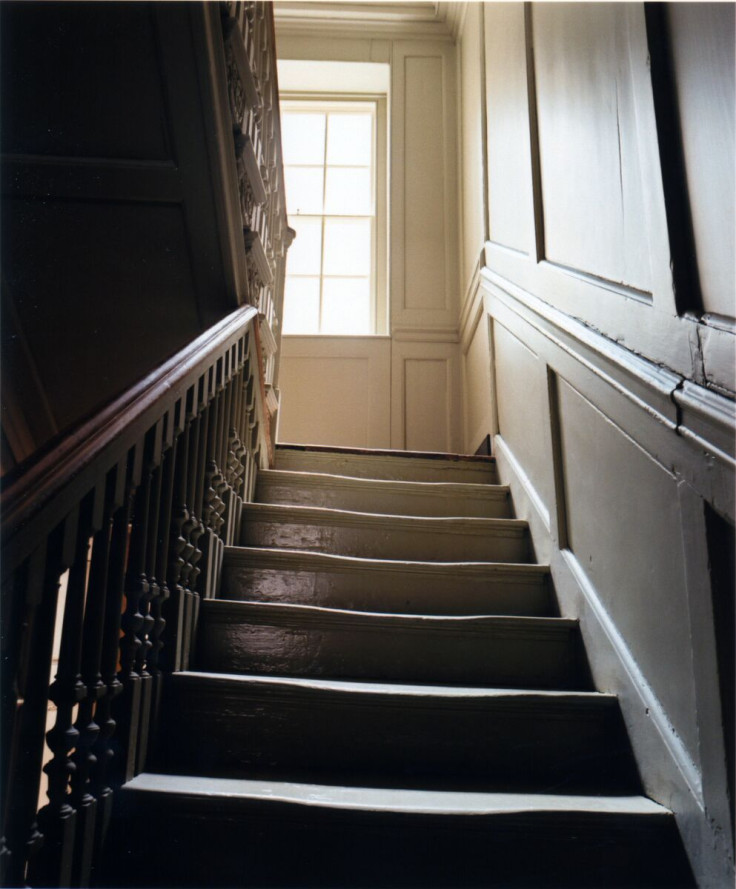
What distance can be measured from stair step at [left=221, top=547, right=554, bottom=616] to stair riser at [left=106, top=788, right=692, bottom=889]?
85cm

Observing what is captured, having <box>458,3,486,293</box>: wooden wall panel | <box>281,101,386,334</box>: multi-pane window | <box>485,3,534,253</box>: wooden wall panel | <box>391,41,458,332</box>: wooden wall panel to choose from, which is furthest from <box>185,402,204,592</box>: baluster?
<box>281,101,386,334</box>: multi-pane window

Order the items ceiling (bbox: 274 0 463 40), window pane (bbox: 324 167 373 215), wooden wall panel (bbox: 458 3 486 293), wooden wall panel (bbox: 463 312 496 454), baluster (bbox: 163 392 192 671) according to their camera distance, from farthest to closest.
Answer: window pane (bbox: 324 167 373 215) < ceiling (bbox: 274 0 463 40) < wooden wall panel (bbox: 458 3 486 293) < wooden wall panel (bbox: 463 312 496 454) < baluster (bbox: 163 392 192 671)

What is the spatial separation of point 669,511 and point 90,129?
6.77ft

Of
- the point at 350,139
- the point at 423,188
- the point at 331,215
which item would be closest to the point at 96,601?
the point at 423,188

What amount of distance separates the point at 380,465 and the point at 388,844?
1955 mm

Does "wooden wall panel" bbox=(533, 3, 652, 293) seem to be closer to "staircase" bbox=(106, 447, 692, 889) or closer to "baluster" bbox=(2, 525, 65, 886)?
"staircase" bbox=(106, 447, 692, 889)

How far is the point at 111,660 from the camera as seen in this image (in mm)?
1244

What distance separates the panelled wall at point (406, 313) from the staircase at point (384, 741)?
2158 mm

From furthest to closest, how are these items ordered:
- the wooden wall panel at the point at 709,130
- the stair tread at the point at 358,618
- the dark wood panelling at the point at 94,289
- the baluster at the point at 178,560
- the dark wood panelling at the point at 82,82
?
the dark wood panelling at the point at 94,289
the dark wood panelling at the point at 82,82
the stair tread at the point at 358,618
the baluster at the point at 178,560
the wooden wall panel at the point at 709,130

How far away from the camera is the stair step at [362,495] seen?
2723 millimetres

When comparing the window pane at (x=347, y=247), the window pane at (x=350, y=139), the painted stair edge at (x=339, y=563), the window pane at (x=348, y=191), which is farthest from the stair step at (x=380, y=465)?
the window pane at (x=350, y=139)

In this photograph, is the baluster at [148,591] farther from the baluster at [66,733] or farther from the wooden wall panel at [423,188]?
the wooden wall panel at [423,188]

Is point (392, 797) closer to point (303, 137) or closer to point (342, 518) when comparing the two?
point (342, 518)

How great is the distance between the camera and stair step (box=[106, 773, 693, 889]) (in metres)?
1.24
